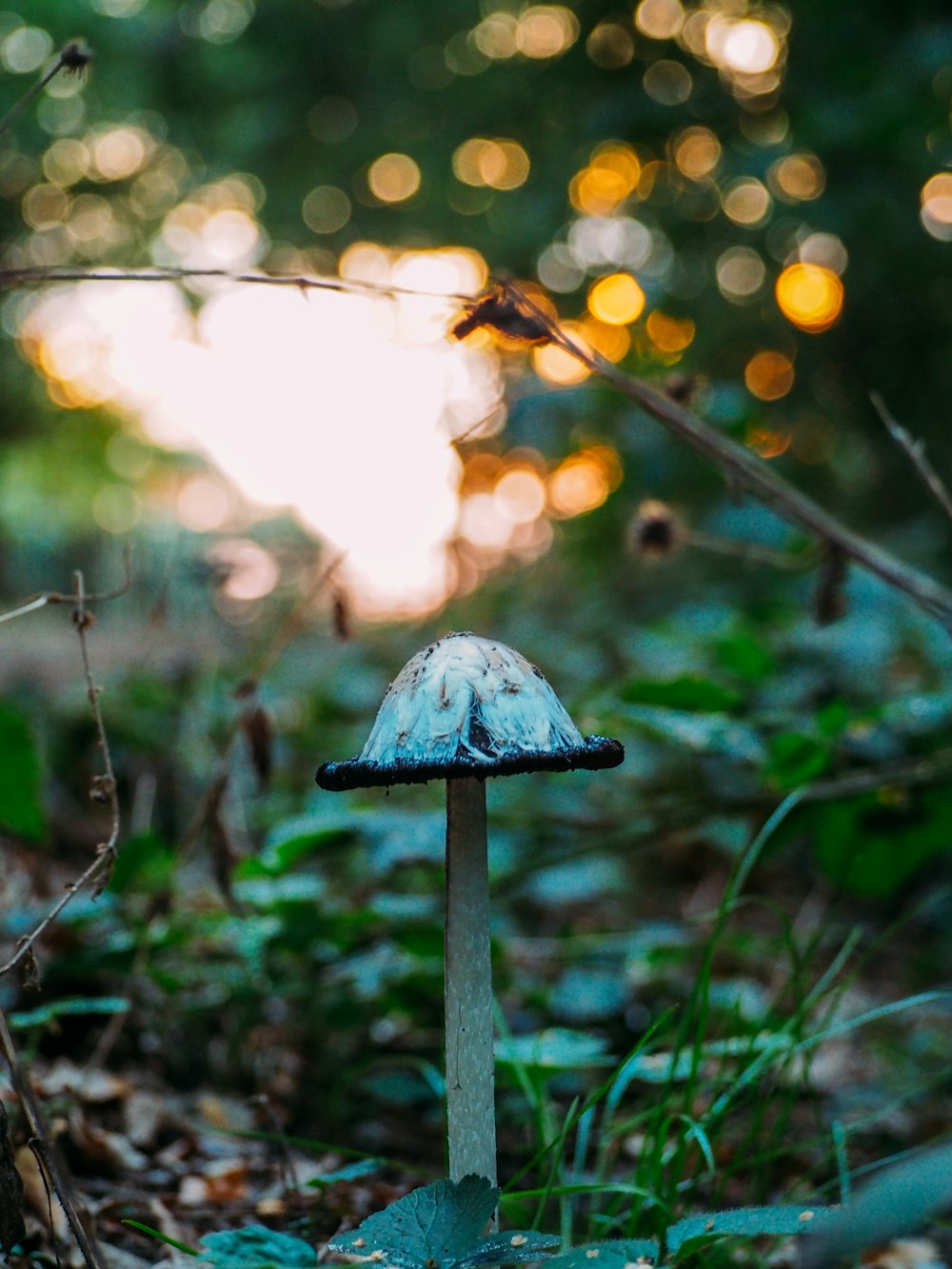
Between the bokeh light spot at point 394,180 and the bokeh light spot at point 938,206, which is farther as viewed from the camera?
the bokeh light spot at point 394,180

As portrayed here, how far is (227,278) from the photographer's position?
136cm

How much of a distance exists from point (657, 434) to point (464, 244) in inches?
160

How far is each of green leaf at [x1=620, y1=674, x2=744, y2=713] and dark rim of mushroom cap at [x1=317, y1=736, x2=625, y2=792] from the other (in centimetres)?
114

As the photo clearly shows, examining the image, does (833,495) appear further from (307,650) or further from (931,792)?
(307,650)

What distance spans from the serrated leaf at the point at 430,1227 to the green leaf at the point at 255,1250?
4cm

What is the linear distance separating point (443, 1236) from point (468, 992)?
25 cm

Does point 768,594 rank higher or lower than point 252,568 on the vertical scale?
higher

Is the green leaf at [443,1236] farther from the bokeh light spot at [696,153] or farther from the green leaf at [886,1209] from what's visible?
the bokeh light spot at [696,153]

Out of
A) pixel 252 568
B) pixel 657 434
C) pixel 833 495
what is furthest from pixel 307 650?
pixel 252 568

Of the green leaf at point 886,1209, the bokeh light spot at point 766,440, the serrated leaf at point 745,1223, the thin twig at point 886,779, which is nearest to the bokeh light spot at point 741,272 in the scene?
the bokeh light spot at point 766,440

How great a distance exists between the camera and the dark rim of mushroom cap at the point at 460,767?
1050mm

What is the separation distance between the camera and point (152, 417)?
1688cm

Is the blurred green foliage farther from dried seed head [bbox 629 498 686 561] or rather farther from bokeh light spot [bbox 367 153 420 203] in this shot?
dried seed head [bbox 629 498 686 561]

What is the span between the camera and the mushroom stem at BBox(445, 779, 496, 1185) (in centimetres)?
119
